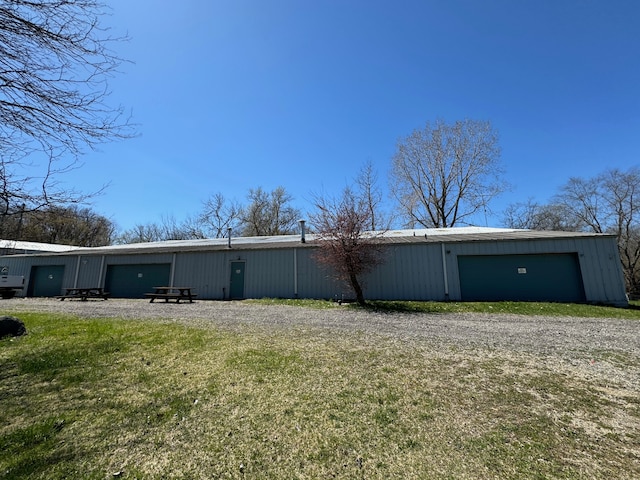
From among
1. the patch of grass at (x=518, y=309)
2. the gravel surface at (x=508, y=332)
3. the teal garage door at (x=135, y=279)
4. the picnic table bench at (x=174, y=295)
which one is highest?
the teal garage door at (x=135, y=279)

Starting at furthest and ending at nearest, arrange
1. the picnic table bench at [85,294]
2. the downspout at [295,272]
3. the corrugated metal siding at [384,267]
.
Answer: the picnic table bench at [85,294] → the downspout at [295,272] → the corrugated metal siding at [384,267]

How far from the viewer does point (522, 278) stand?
38.2 ft

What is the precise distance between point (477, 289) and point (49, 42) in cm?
1377

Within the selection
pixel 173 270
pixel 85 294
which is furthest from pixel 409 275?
pixel 85 294

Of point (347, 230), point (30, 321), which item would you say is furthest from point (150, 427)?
point (347, 230)

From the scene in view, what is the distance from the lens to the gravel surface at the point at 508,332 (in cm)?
409

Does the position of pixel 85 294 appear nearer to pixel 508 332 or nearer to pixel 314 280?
pixel 314 280

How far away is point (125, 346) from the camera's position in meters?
4.80

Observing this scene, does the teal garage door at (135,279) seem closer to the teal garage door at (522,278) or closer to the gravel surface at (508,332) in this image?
the gravel surface at (508,332)

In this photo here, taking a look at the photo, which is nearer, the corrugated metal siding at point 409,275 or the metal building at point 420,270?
the metal building at point 420,270

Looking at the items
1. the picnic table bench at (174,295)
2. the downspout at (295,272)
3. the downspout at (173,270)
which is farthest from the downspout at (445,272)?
the downspout at (173,270)

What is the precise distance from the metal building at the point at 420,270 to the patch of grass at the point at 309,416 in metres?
7.95

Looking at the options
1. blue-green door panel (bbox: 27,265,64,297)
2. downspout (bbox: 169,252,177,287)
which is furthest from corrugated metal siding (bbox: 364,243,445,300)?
blue-green door panel (bbox: 27,265,64,297)

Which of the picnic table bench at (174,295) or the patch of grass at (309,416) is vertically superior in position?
the picnic table bench at (174,295)
